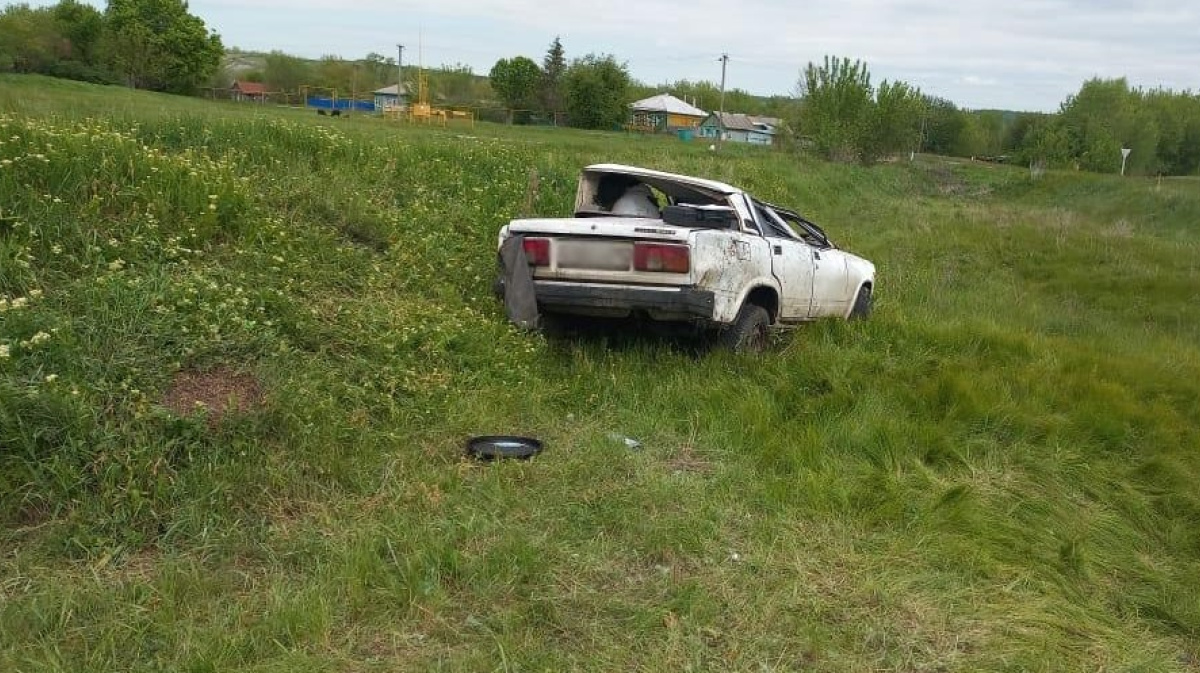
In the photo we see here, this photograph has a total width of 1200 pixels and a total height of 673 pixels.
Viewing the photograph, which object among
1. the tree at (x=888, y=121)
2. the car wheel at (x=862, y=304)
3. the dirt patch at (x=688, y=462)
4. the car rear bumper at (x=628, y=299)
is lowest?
the dirt patch at (x=688, y=462)

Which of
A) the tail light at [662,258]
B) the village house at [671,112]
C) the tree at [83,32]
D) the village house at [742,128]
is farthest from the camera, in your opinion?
the village house at [742,128]

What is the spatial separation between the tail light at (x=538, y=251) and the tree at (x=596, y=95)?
60.8 meters

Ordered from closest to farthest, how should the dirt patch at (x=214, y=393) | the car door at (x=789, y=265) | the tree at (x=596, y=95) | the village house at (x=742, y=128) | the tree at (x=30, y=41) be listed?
the dirt patch at (x=214, y=393)
the car door at (x=789, y=265)
the tree at (x=30, y=41)
the tree at (x=596, y=95)
the village house at (x=742, y=128)

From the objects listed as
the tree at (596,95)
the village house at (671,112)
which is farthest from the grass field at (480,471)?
the village house at (671,112)

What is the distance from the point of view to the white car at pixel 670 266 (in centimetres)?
555

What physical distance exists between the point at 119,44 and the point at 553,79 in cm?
3139

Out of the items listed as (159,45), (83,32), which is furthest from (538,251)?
(83,32)

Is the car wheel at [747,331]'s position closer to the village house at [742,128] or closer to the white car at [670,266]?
the white car at [670,266]

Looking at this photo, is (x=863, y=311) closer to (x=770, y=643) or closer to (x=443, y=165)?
(x=443, y=165)

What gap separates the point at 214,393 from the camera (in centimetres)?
404

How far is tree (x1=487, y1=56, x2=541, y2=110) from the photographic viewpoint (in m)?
68.6

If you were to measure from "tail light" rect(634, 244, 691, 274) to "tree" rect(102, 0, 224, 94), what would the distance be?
57899mm

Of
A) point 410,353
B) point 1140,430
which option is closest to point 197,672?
point 410,353

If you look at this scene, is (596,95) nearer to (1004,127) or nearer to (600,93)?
(600,93)
